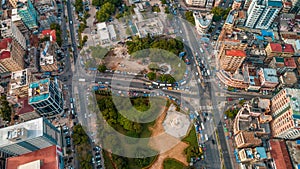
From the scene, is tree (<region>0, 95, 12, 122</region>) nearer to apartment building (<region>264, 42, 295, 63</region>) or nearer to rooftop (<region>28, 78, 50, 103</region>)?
rooftop (<region>28, 78, 50, 103</region>)

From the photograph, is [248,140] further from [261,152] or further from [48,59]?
[48,59]

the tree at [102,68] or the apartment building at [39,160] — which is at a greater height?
the tree at [102,68]

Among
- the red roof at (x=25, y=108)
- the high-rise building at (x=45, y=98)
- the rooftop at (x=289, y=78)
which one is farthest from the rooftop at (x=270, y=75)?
the red roof at (x=25, y=108)

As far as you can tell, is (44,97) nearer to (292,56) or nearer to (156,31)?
(156,31)

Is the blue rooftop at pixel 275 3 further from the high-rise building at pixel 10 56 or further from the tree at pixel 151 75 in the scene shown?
the high-rise building at pixel 10 56

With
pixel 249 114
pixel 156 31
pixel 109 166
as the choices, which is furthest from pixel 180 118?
pixel 156 31

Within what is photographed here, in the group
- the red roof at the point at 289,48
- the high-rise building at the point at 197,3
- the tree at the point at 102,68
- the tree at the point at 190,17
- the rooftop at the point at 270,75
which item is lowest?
the rooftop at the point at 270,75

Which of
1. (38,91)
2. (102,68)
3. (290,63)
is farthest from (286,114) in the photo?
(38,91)
